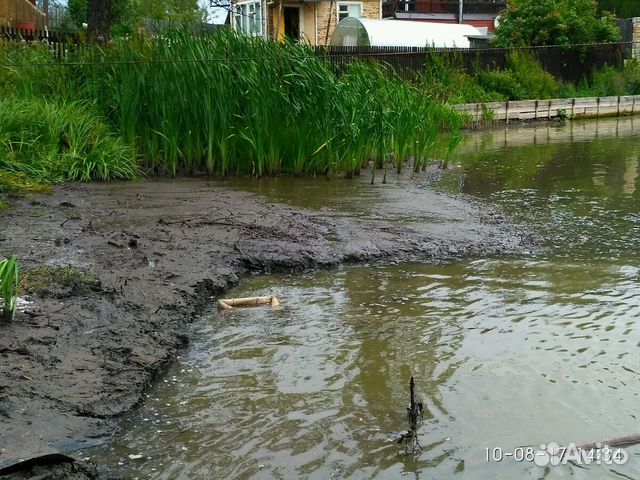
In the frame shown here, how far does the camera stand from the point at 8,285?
4438 millimetres

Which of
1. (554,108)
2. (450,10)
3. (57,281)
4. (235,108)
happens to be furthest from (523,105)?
(450,10)

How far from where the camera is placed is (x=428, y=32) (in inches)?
1117

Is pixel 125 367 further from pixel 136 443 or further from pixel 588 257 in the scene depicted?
pixel 588 257

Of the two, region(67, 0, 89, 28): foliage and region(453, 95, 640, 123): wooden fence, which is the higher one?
region(67, 0, 89, 28): foliage

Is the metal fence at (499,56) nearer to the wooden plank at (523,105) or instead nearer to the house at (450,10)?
the wooden plank at (523,105)

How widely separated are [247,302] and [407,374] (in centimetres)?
157

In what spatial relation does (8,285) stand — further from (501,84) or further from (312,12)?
(312,12)

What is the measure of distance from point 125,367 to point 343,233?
354 cm

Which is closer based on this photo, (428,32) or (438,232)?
(438,232)

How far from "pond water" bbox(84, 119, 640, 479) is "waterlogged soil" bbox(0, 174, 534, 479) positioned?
0.72ft

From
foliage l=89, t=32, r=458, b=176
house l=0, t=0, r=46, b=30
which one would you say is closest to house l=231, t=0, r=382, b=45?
house l=0, t=0, r=46, b=30

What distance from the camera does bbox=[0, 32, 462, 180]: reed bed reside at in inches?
401

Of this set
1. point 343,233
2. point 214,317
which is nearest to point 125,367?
point 214,317

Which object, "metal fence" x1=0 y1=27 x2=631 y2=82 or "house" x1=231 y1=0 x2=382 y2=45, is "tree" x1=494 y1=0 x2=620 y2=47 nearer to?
"metal fence" x1=0 y1=27 x2=631 y2=82
